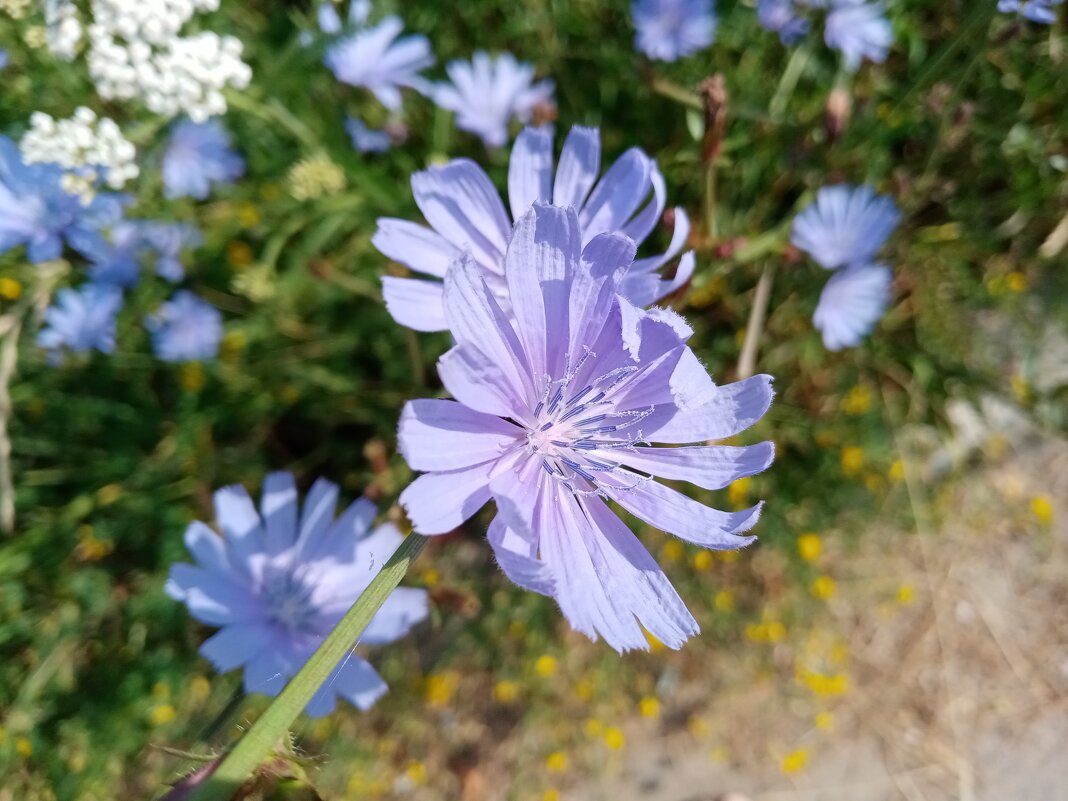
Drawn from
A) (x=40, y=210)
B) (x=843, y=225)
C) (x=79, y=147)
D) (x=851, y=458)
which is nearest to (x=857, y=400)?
(x=851, y=458)

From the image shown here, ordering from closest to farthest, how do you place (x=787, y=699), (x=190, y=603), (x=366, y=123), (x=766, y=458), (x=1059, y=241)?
(x=766, y=458)
(x=190, y=603)
(x=366, y=123)
(x=1059, y=241)
(x=787, y=699)

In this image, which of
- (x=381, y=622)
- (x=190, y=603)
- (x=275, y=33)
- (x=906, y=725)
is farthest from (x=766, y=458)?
(x=906, y=725)

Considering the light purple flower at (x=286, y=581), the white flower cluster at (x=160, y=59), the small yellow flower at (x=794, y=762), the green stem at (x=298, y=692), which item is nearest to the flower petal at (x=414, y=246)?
the green stem at (x=298, y=692)

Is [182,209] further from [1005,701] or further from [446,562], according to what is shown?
[1005,701]

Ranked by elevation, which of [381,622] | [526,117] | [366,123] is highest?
[526,117]

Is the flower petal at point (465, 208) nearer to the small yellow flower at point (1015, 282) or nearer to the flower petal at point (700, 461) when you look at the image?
the flower petal at point (700, 461)

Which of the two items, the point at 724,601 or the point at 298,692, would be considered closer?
the point at 298,692

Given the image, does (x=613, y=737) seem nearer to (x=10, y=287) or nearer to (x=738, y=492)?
(x=738, y=492)

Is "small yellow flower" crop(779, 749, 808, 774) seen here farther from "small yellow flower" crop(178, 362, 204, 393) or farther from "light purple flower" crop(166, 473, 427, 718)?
"small yellow flower" crop(178, 362, 204, 393)
